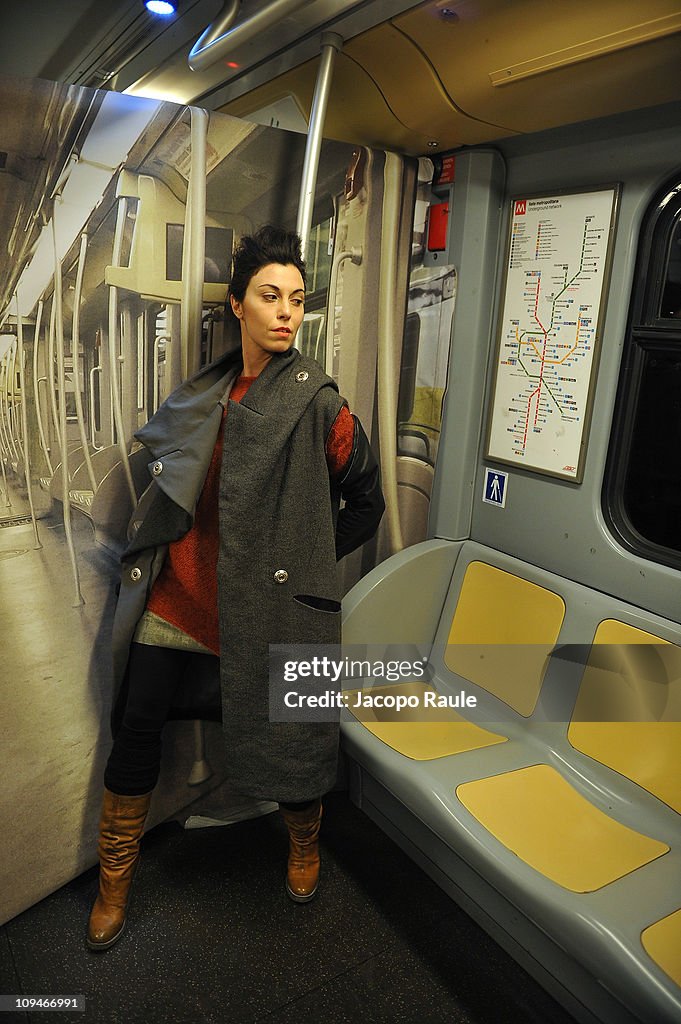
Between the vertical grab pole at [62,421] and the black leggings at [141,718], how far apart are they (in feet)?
0.92

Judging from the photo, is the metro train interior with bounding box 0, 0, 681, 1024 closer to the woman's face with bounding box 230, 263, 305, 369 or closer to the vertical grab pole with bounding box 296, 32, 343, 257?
the vertical grab pole with bounding box 296, 32, 343, 257

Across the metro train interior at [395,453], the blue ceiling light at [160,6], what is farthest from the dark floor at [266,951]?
the blue ceiling light at [160,6]

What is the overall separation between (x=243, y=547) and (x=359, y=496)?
375 mm

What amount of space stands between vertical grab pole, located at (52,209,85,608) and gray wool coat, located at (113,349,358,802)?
0.17m

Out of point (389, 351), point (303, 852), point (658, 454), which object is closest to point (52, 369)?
point (389, 351)

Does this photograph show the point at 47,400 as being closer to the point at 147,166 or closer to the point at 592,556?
the point at 147,166

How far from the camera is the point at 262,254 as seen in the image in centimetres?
198

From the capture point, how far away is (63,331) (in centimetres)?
204

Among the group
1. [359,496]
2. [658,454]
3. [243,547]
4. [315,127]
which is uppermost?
[315,127]

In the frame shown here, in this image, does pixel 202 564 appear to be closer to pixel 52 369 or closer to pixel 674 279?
pixel 52 369

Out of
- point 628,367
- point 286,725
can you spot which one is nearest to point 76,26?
point 628,367

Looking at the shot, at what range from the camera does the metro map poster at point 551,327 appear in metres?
2.29

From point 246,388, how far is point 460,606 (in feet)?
3.80

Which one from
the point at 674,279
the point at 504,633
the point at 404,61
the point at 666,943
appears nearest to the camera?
the point at 666,943
